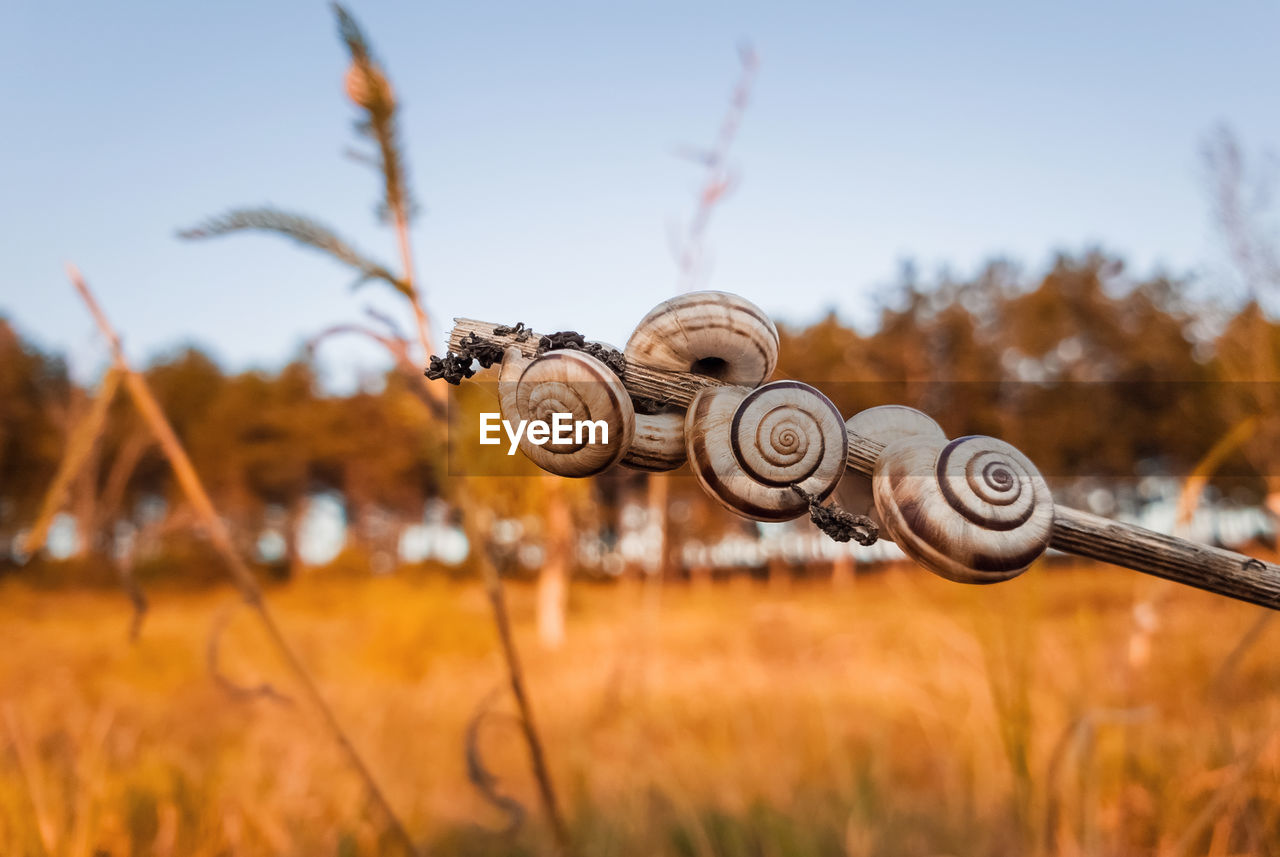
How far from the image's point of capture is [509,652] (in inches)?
44.1

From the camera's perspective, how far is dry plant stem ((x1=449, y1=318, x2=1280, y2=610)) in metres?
0.45

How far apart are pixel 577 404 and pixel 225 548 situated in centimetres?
119

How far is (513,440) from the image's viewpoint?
44 cm

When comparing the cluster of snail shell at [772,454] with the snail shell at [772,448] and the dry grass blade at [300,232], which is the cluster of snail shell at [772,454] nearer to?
the snail shell at [772,448]

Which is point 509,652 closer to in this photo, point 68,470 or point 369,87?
point 68,470

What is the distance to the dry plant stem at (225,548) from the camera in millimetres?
1251

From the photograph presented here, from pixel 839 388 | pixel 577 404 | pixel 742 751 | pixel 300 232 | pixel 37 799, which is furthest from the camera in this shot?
pixel 839 388

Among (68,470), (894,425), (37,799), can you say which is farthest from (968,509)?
(37,799)

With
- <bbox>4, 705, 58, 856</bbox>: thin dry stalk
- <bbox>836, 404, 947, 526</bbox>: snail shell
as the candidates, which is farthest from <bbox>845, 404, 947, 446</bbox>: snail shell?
<bbox>4, 705, 58, 856</bbox>: thin dry stalk

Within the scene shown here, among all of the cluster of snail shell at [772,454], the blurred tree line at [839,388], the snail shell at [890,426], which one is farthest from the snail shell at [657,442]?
the blurred tree line at [839,388]

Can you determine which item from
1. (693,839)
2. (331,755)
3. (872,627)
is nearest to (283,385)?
(872,627)

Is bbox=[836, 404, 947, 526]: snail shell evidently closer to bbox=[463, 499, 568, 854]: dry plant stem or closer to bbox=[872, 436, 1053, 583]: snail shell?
bbox=[872, 436, 1053, 583]: snail shell

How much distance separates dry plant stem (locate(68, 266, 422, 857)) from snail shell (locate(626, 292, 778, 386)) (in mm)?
1057

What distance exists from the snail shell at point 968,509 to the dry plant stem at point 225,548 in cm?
112
